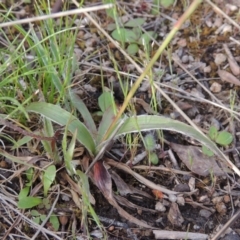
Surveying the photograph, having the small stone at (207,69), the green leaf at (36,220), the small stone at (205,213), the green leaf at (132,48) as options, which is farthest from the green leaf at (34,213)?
the small stone at (207,69)

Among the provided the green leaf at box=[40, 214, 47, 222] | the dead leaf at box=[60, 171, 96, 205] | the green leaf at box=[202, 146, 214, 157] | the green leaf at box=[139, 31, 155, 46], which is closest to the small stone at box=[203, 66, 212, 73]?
the green leaf at box=[139, 31, 155, 46]

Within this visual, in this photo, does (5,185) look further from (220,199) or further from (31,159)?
(220,199)

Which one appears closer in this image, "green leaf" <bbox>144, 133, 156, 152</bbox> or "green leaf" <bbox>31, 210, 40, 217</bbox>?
"green leaf" <bbox>31, 210, 40, 217</bbox>

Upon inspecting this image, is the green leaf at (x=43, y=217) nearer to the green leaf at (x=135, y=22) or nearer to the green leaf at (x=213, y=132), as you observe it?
the green leaf at (x=213, y=132)

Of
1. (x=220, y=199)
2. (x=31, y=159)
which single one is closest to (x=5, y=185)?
(x=31, y=159)

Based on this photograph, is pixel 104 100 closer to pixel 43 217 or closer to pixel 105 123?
pixel 105 123

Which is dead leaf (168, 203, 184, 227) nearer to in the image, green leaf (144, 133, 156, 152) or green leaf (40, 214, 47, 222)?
green leaf (144, 133, 156, 152)

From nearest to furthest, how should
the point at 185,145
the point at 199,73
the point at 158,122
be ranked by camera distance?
the point at 158,122, the point at 185,145, the point at 199,73
